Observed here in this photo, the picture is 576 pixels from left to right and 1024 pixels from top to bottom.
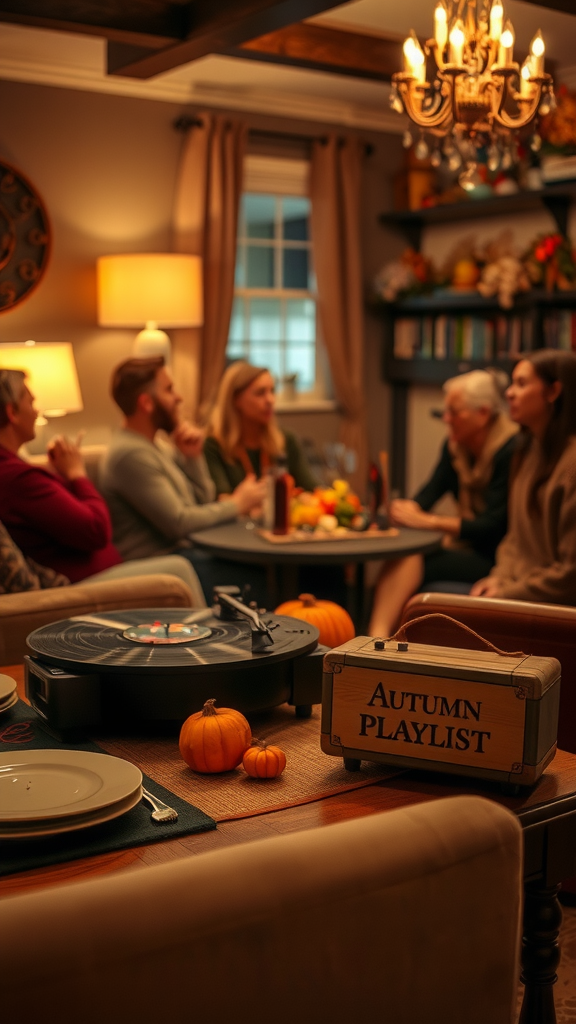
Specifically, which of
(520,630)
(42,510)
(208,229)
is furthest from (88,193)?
(520,630)

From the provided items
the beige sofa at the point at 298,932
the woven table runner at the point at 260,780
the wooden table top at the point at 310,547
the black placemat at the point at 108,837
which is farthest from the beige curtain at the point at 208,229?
the beige sofa at the point at 298,932

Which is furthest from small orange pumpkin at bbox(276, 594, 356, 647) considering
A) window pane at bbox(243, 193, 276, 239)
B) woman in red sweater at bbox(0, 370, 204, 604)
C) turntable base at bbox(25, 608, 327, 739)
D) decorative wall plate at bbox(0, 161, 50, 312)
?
window pane at bbox(243, 193, 276, 239)

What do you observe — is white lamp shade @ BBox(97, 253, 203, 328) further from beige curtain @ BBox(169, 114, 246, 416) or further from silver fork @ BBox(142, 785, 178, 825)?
silver fork @ BBox(142, 785, 178, 825)

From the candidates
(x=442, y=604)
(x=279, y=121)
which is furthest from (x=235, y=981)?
(x=279, y=121)

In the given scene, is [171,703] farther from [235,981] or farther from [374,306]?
[374,306]

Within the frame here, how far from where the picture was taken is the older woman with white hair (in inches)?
156

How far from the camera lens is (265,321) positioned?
6336 millimetres

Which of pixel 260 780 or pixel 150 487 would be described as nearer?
pixel 260 780

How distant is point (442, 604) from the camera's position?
205 cm

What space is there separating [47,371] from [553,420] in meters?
2.38

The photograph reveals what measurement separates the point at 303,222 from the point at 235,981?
604 cm

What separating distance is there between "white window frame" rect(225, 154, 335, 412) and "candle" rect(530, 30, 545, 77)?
306 centimetres

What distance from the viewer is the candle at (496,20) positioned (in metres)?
2.96

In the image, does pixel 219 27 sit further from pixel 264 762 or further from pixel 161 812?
pixel 161 812
